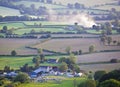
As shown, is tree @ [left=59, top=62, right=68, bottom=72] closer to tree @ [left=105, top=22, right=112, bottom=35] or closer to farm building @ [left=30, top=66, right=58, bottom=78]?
farm building @ [left=30, top=66, right=58, bottom=78]

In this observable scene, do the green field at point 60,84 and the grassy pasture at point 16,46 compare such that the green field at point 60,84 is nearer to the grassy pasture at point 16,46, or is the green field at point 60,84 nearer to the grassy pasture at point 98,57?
the grassy pasture at point 98,57

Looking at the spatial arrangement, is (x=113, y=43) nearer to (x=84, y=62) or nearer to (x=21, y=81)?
(x=84, y=62)

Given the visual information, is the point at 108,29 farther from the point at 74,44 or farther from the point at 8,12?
the point at 8,12

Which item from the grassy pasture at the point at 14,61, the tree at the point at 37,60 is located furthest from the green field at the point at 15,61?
the tree at the point at 37,60

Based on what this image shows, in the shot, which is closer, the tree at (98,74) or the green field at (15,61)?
the tree at (98,74)

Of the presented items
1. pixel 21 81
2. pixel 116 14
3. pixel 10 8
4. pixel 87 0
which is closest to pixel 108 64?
pixel 21 81

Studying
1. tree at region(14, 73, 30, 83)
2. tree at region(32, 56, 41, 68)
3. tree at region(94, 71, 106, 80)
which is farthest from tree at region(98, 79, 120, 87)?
tree at region(32, 56, 41, 68)
